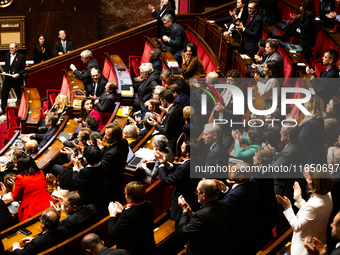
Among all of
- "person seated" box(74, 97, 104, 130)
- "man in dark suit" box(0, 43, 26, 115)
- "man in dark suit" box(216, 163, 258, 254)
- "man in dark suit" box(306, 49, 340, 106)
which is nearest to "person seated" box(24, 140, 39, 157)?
"person seated" box(74, 97, 104, 130)

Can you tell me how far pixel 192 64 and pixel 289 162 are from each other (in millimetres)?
2192

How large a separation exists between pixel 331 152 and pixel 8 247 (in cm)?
200

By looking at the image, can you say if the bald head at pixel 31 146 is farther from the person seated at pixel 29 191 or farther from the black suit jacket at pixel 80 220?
the black suit jacket at pixel 80 220

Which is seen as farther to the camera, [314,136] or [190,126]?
[190,126]

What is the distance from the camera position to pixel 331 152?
8.18ft

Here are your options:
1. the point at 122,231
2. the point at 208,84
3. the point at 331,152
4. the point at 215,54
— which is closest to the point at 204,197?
the point at 122,231

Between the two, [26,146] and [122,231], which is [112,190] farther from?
[26,146]

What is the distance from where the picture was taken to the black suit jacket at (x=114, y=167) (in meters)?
2.82

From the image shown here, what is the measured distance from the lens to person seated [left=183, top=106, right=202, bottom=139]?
308 cm

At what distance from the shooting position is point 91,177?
102 inches

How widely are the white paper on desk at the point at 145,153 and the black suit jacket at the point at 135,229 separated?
0.97 m

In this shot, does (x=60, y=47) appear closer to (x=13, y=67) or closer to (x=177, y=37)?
(x=13, y=67)

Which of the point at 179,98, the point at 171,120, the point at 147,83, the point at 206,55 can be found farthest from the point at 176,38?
the point at 171,120

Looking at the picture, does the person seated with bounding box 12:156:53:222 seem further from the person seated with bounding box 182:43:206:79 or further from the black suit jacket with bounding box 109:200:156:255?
the person seated with bounding box 182:43:206:79
